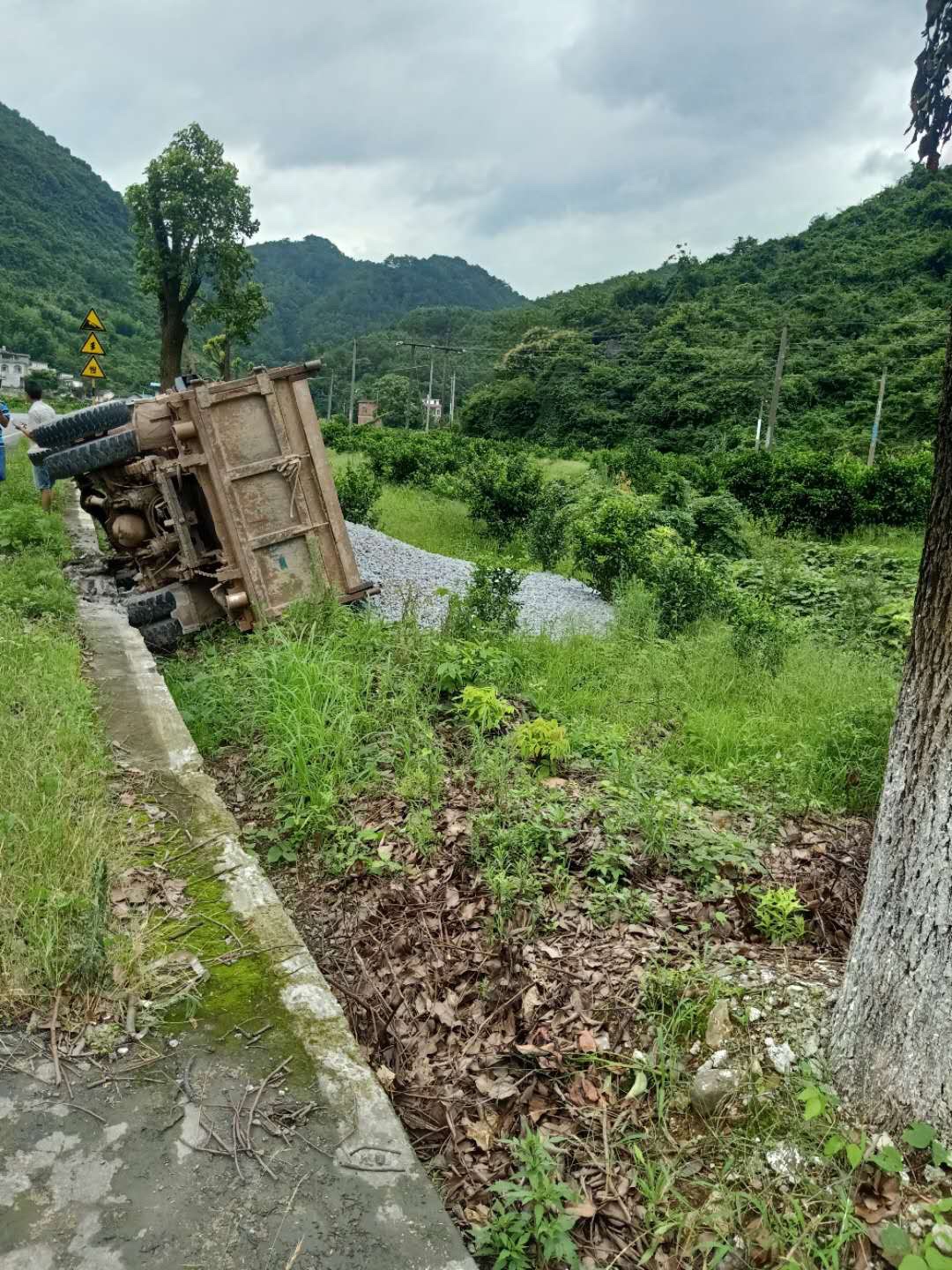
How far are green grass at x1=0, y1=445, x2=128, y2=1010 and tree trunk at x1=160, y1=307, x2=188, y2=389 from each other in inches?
1022

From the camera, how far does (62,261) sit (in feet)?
199

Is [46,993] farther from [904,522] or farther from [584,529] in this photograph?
[904,522]

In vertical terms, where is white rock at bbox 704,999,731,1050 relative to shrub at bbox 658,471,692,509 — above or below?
above

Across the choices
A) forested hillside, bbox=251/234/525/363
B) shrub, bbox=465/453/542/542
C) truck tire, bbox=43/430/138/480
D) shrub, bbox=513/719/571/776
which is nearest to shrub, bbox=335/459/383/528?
shrub, bbox=465/453/542/542

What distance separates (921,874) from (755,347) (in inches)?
1857

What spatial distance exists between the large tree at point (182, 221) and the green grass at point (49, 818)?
28.2 meters

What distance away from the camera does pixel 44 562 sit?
7.30 m

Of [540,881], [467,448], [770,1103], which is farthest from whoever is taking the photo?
[467,448]

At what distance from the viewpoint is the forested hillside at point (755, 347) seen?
36656 mm

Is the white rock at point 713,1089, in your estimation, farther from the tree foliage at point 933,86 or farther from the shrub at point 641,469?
the shrub at point 641,469

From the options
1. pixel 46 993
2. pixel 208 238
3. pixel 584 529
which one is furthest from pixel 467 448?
pixel 46 993

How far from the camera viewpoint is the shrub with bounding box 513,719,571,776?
4461 mm

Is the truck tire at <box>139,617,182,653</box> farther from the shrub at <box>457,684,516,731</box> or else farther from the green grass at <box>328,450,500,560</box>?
the green grass at <box>328,450,500,560</box>

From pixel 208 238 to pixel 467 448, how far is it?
14.0 meters
